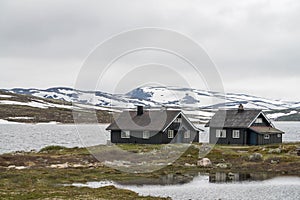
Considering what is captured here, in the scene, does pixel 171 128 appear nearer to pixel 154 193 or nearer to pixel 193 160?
pixel 193 160

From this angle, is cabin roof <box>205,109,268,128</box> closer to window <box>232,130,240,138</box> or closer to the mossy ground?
window <box>232,130,240,138</box>

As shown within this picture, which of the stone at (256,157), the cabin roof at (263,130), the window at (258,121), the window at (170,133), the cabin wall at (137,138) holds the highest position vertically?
the window at (258,121)

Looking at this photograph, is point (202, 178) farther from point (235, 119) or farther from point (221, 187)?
point (235, 119)

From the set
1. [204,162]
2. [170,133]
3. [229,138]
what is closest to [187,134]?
[170,133]

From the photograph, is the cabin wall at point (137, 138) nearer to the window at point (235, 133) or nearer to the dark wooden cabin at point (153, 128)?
the dark wooden cabin at point (153, 128)

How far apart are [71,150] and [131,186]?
33.0 m

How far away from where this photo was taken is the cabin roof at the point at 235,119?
86.9 metres

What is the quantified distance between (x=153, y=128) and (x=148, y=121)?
8.61ft

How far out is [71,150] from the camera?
77625 mm

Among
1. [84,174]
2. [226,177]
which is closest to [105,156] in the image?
[84,174]

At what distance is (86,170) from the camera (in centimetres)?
5616

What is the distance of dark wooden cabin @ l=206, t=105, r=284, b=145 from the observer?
86.3 meters

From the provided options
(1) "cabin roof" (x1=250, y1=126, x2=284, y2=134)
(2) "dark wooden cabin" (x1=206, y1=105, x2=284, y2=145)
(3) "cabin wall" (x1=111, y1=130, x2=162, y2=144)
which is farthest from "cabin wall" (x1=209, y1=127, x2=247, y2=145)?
(3) "cabin wall" (x1=111, y1=130, x2=162, y2=144)

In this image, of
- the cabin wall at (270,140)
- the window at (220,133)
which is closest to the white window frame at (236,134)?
the window at (220,133)
